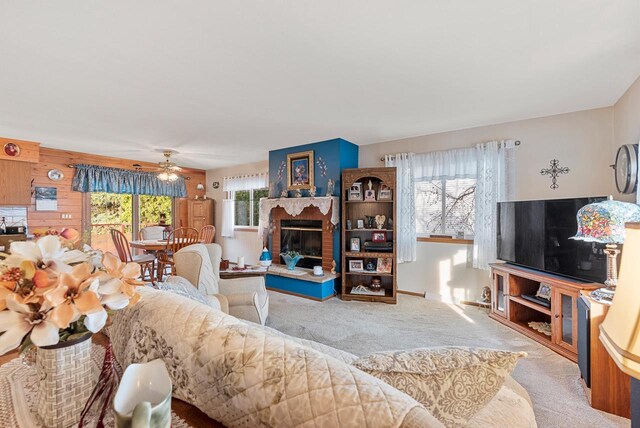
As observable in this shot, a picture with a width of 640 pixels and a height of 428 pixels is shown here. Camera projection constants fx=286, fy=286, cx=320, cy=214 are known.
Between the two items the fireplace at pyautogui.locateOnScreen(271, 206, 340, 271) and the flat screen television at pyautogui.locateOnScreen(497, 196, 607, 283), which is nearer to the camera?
the flat screen television at pyautogui.locateOnScreen(497, 196, 607, 283)

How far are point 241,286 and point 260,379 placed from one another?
2.23 m

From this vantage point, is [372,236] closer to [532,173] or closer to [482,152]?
[482,152]

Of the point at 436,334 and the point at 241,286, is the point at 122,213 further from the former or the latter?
the point at 436,334

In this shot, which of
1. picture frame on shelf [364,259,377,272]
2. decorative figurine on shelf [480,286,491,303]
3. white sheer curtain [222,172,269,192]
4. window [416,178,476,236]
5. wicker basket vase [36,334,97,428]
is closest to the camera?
wicker basket vase [36,334,97,428]

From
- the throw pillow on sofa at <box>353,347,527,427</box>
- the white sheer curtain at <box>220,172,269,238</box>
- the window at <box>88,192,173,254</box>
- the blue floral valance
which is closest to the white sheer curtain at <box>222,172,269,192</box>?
the white sheer curtain at <box>220,172,269,238</box>

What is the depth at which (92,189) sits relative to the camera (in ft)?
17.0

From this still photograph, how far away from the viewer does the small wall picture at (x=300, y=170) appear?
4535mm

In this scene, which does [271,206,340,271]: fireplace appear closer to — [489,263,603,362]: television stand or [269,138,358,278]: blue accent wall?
[269,138,358,278]: blue accent wall

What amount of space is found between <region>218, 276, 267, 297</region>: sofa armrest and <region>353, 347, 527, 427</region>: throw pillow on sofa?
2174mm

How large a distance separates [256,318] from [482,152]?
328cm

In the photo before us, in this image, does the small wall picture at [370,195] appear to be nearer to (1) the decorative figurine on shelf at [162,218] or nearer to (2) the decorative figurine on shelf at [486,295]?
(2) the decorative figurine on shelf at [486,295]

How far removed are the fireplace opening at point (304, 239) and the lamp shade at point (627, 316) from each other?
12.7 feet

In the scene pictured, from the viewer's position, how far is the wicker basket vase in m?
0.70

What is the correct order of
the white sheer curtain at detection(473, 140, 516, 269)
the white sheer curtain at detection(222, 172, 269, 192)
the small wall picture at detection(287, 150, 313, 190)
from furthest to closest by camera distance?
the white sheer curtain at detection(222, 172, 269, 192), the small wall picture at detection(287, 150, 313, 190), the white sheer curtain at detection(473, 140, 516, 269)
